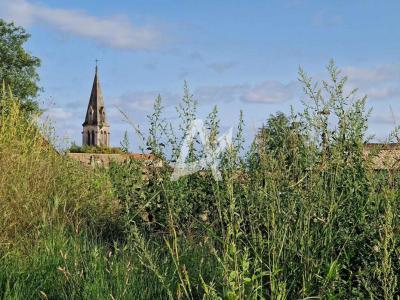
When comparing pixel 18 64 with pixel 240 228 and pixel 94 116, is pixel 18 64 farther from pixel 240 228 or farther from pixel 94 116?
pixel 94 116

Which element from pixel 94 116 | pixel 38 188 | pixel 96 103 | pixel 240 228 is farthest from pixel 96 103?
pixel 240 228

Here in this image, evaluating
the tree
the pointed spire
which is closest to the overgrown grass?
the tree

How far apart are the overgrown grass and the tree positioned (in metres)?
33.0

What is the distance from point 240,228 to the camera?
4.50 meters

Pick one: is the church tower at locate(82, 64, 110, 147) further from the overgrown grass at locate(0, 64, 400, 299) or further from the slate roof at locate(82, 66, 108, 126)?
the overgrown grass at locate(0, 64, 400, 299)

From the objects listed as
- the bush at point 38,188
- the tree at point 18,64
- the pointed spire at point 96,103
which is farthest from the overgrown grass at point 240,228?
the pointed spire at point 96,103

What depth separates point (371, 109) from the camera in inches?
194

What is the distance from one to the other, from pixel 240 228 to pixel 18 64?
1480 inches

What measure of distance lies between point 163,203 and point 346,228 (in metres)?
2.56

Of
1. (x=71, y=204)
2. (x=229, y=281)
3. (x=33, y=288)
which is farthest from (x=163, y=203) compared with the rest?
(x=229, y=281)

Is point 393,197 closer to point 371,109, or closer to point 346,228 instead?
point 346,228

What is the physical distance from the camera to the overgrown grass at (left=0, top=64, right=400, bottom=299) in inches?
145

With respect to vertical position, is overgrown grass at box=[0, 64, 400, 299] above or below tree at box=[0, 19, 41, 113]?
below

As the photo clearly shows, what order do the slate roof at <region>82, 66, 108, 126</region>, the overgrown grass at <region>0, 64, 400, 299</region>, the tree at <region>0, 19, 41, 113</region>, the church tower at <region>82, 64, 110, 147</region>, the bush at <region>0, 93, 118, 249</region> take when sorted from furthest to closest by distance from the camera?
the church tower at <region>82, 64, 110, 147</region> < the slate roof at <region>82, 66, 108, 126</region> < the tree at <region>0, 19, 41, 113</region> < the bush at <region>0, 93, 118, 249</region> < the overgrown grass at <region>0, 64, 400, 299</region>
